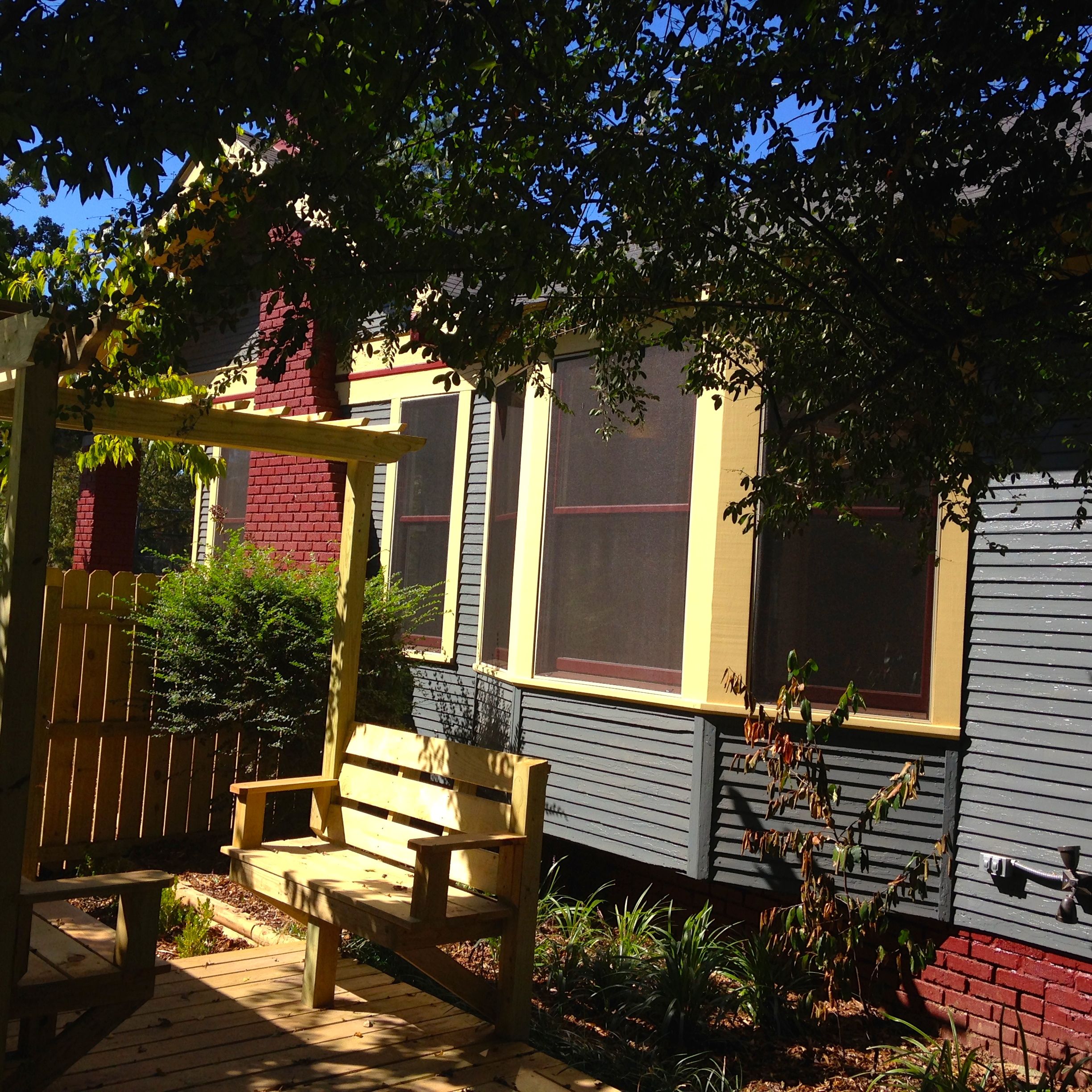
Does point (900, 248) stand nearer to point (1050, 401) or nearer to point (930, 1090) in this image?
point (1050, 401)

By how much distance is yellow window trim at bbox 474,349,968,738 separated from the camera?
566 cm

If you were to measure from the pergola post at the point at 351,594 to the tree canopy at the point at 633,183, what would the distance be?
60.2 inches

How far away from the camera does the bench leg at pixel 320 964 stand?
488 cm

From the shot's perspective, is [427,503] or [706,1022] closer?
[706,1022]

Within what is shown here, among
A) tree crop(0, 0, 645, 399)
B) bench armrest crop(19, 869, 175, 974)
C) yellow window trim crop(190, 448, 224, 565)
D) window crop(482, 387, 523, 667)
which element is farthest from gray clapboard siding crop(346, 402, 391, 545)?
bench armrest crop(19, 869, 175, 974)

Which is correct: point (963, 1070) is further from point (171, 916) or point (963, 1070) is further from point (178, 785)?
point (178, 785)

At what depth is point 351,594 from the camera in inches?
239

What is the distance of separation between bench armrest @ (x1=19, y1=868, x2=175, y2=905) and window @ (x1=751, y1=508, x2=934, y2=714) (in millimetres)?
3354

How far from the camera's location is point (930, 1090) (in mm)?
4590

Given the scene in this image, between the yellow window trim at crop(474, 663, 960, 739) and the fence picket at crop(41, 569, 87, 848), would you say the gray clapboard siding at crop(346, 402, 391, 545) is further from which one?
the fence picket at crop(41, 569, 87, 848)

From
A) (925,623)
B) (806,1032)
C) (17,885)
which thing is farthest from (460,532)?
(17,885)

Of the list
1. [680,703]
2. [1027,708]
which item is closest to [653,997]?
[680,703]

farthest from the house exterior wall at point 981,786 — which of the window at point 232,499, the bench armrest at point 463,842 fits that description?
the window at point 232,499

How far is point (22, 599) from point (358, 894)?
1.78 metres
